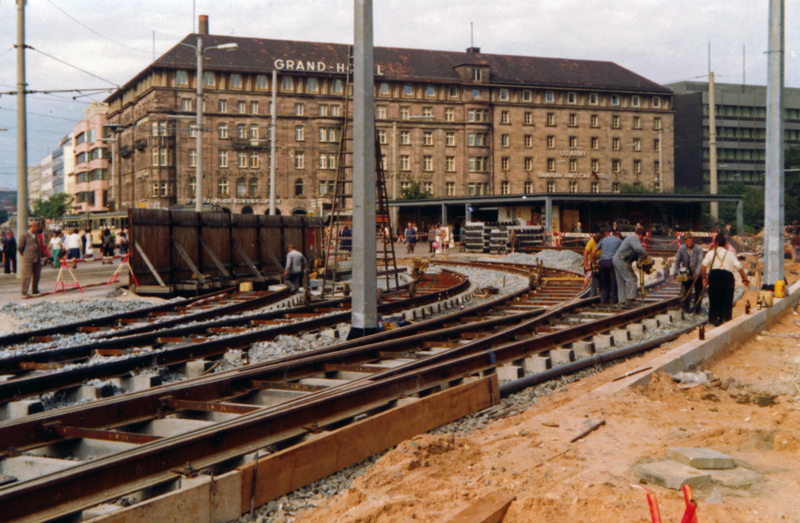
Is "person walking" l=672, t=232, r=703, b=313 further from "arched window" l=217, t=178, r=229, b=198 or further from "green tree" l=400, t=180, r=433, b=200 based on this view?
"arched window" l=217, t=178, r=229, b=198

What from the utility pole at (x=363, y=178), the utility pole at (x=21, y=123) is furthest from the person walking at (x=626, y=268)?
the utility pole at (x=21, y=123)

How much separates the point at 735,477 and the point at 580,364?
4.45m

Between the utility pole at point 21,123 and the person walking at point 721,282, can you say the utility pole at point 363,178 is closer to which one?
the person walking at point 721,282

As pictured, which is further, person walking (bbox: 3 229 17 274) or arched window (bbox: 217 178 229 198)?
arched window (bbox: 217 178 229 198)

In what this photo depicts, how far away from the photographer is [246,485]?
4762 mm

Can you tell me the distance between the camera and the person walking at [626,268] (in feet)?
48.6

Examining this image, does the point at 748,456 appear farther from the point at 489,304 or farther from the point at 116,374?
the point at 489,304

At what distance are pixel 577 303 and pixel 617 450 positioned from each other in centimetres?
875

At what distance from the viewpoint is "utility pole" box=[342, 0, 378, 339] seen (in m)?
10.8

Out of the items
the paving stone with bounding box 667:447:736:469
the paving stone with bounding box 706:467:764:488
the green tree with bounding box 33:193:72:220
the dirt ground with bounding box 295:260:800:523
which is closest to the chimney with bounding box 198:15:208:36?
the green tree with bounding box 33:193:72:220

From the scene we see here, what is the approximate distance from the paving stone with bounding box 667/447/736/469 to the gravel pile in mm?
25248

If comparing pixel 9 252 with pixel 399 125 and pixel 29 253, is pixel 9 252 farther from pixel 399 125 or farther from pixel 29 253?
pixel 399 125

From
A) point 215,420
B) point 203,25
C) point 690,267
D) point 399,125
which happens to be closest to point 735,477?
point 215,420

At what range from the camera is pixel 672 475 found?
5055 millimetres
